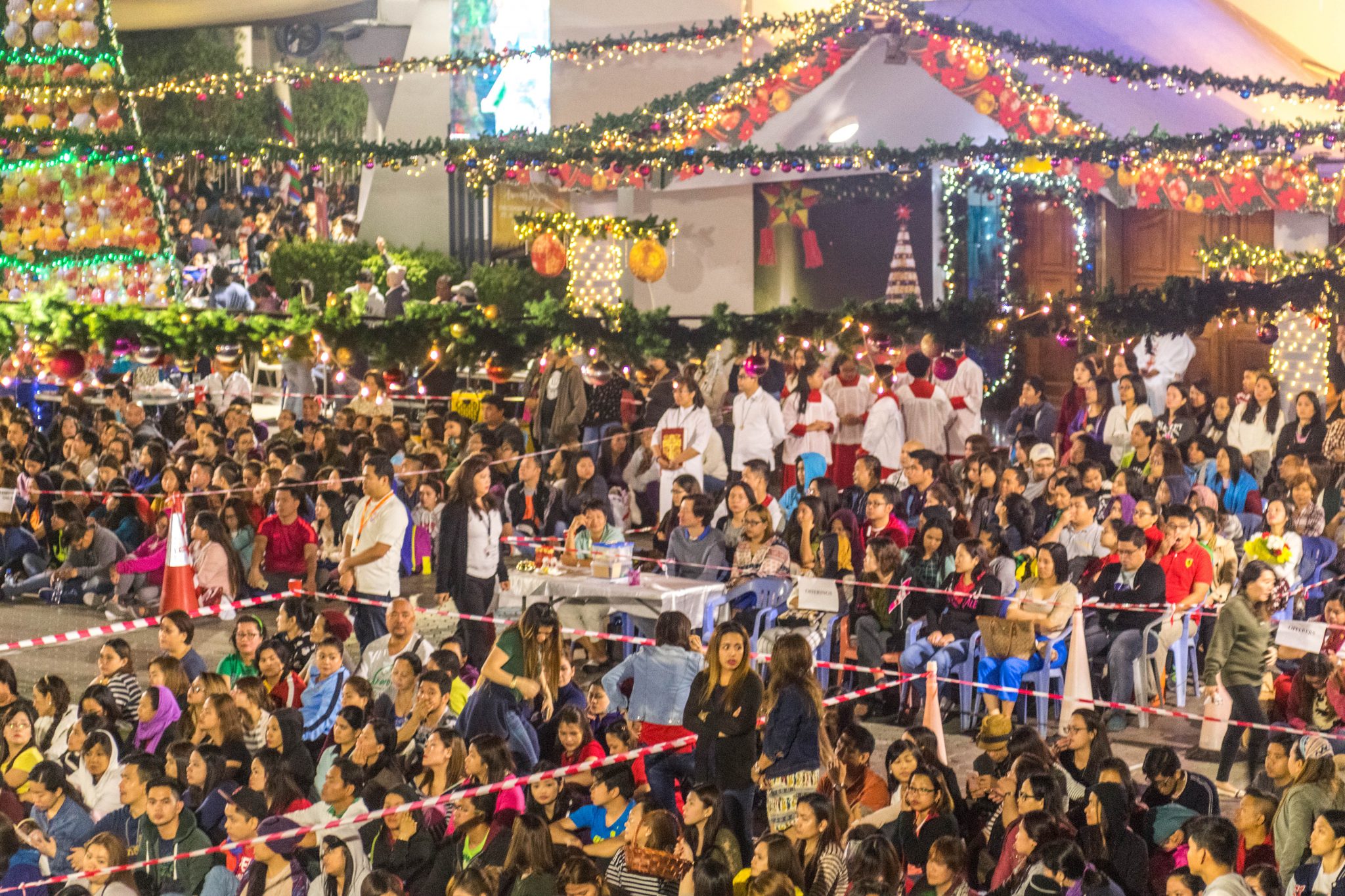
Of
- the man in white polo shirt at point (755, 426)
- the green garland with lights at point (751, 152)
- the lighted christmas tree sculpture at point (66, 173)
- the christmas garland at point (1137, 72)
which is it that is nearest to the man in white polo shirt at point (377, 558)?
the man in white polo shirt at point (755, 426)

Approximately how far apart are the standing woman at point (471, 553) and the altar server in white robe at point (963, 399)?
4.66m

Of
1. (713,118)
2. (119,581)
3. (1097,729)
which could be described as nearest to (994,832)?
(1097,729)

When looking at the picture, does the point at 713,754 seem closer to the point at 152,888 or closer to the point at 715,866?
the point at 715,866

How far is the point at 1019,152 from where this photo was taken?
1518cm

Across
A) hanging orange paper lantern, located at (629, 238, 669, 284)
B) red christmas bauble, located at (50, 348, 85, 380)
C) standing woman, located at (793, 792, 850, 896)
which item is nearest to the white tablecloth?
standing woman, located at (793, 792, 850, 896)

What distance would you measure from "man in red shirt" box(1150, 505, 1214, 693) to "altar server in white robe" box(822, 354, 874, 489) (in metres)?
4.16

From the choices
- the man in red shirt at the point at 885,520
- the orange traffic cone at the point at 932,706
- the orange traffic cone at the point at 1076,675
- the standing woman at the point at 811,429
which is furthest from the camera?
the standing woman at the point at 811,429

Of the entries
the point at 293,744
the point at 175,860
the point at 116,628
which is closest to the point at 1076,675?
the point at 293,744

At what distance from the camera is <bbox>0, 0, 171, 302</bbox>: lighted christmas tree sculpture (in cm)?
2067

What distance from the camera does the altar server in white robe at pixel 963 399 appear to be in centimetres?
1440

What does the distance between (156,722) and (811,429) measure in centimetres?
634

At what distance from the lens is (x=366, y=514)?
10641mm

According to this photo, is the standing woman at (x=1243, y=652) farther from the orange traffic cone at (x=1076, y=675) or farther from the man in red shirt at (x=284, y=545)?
the man in red shirt at (x=284, y=545)

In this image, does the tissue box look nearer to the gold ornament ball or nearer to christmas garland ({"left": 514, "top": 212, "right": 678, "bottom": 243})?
christmas garland ({"left": 514, "top": 212, "right": 678, "bottom": 243})
